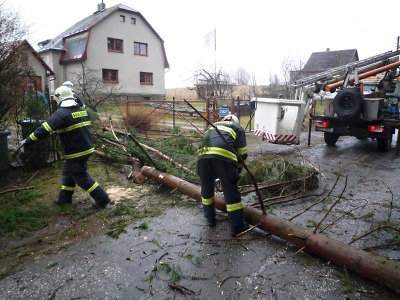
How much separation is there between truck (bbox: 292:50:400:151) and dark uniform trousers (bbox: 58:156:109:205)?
7081 millimetres

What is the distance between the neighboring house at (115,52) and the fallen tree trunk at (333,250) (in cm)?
2556

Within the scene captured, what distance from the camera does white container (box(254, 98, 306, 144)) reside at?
342 inches

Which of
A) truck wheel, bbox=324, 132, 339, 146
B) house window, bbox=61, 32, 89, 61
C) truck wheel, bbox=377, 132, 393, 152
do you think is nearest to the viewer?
truck wheel, bbox=377, 132, 393, 152

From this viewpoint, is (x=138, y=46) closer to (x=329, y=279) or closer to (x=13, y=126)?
(x=13, y=126)

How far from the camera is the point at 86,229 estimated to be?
13.2ft

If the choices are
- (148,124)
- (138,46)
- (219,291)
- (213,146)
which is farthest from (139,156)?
(138,46)

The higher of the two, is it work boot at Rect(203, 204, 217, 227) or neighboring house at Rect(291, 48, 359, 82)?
neighboring house at Rect(291, 48, 359, 82)

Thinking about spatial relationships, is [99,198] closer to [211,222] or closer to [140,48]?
[211,222]

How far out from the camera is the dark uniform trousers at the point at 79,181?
4.43m

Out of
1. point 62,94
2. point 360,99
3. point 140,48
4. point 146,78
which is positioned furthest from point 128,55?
point 62,94

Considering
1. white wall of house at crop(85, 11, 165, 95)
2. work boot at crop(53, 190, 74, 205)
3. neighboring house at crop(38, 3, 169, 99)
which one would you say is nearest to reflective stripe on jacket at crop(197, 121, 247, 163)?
work boot at crop(53, 190, 74, 205)

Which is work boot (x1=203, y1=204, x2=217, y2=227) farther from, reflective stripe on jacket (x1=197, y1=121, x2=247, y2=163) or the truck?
the truck

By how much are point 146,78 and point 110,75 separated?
420cm

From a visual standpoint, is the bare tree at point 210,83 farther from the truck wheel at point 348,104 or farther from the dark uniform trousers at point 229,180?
the dark uniform trousers at point 229,180
